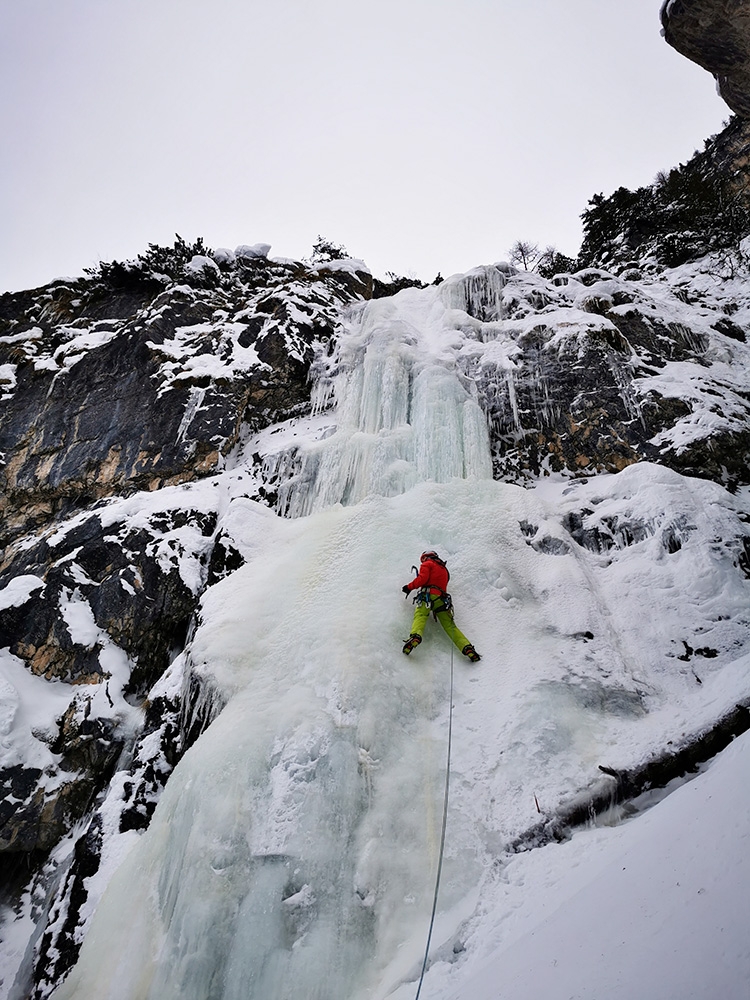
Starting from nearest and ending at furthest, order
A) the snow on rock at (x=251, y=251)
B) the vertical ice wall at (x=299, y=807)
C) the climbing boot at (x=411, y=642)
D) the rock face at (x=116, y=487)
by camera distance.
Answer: the vertical ice wall at (x=299, y=807) < the climbing boot at (x=411, y=642) < the rock face at (x=116, y=487) < the snow on rock at (x=251, y=251)

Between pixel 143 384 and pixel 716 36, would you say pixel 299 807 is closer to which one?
pixel 143 384

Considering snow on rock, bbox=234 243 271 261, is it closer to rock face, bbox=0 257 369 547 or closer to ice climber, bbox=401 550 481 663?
rock face, bbox=0 257 369 547

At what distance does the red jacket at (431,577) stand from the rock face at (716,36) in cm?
733

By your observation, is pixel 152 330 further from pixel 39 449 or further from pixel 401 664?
pixel 401 664

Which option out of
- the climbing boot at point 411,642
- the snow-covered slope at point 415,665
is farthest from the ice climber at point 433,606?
the snow-covered slope at point 415,665

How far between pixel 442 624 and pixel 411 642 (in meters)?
0.42

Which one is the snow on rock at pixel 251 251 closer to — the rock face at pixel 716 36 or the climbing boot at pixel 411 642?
the rock face at pixel 716 36

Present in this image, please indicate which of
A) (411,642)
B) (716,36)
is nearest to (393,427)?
(411,642)

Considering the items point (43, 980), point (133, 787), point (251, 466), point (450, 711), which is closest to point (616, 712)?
point (450, 711)

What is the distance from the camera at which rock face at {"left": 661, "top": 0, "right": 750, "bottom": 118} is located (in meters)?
5.87

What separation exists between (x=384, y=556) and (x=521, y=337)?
5195 mm

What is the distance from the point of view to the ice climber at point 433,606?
4562 millimetres

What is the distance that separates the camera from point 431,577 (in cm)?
479

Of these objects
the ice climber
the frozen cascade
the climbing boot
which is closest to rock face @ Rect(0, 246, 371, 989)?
the frozen cascade
